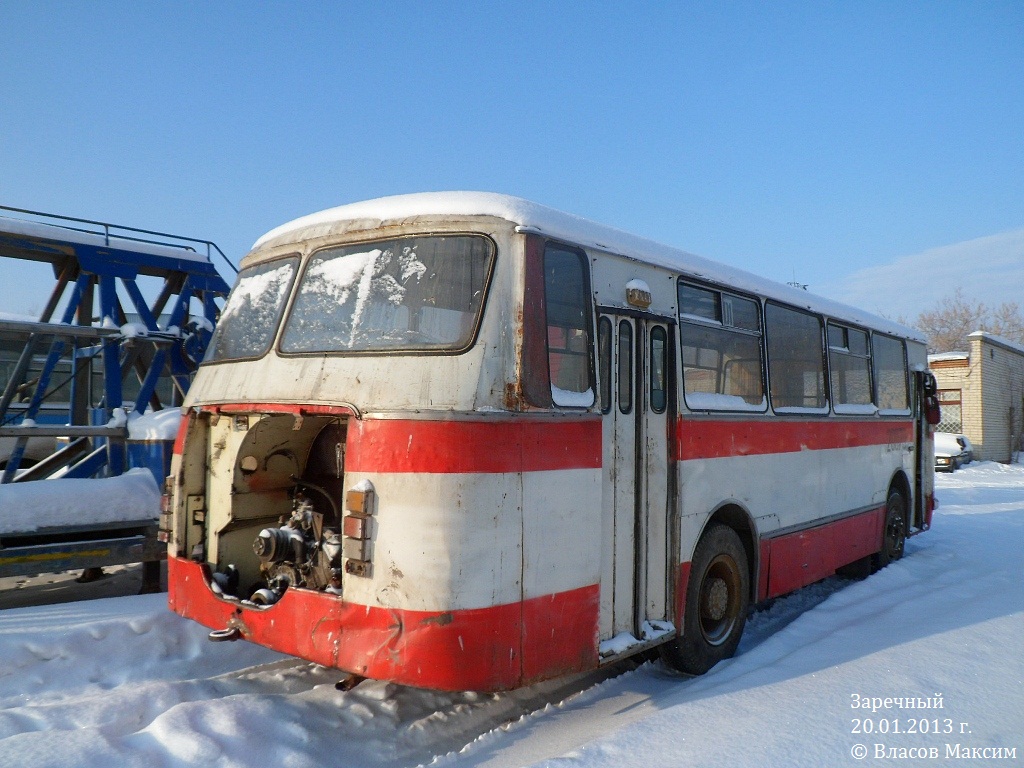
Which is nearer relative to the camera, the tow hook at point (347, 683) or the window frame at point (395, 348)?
the window frame at point (395, 348)

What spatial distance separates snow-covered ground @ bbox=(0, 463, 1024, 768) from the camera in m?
3.52

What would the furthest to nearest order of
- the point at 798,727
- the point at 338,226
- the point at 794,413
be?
the point at 794,413, the point at 338,226, the point at 798,727

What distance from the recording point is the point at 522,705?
461 cm

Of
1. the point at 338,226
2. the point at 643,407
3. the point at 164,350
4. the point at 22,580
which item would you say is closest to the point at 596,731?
the point at 643,407

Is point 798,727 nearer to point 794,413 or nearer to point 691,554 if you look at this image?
point 691,554

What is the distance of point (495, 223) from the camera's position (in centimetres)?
392

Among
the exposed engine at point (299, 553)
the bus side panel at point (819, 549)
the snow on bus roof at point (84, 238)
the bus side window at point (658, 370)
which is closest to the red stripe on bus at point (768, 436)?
the bus side window at point (658, 370)

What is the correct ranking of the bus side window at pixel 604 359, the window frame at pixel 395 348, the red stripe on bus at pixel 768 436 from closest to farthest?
the window frame at pixel 395 348 < the bus side window at pixel 604 359 < the red stripe on bus at pixel 768 436

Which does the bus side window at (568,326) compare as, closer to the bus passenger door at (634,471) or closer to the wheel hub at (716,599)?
the bus passenger door at (634,471)

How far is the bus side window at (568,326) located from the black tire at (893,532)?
6.28m

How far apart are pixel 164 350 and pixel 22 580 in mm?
3069

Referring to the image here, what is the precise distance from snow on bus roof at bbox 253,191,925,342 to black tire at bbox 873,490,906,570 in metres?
4.83

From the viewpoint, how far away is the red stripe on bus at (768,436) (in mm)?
5109

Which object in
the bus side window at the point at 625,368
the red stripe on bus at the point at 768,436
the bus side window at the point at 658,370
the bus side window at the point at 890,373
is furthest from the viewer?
the bus side window at the point at 890,373
